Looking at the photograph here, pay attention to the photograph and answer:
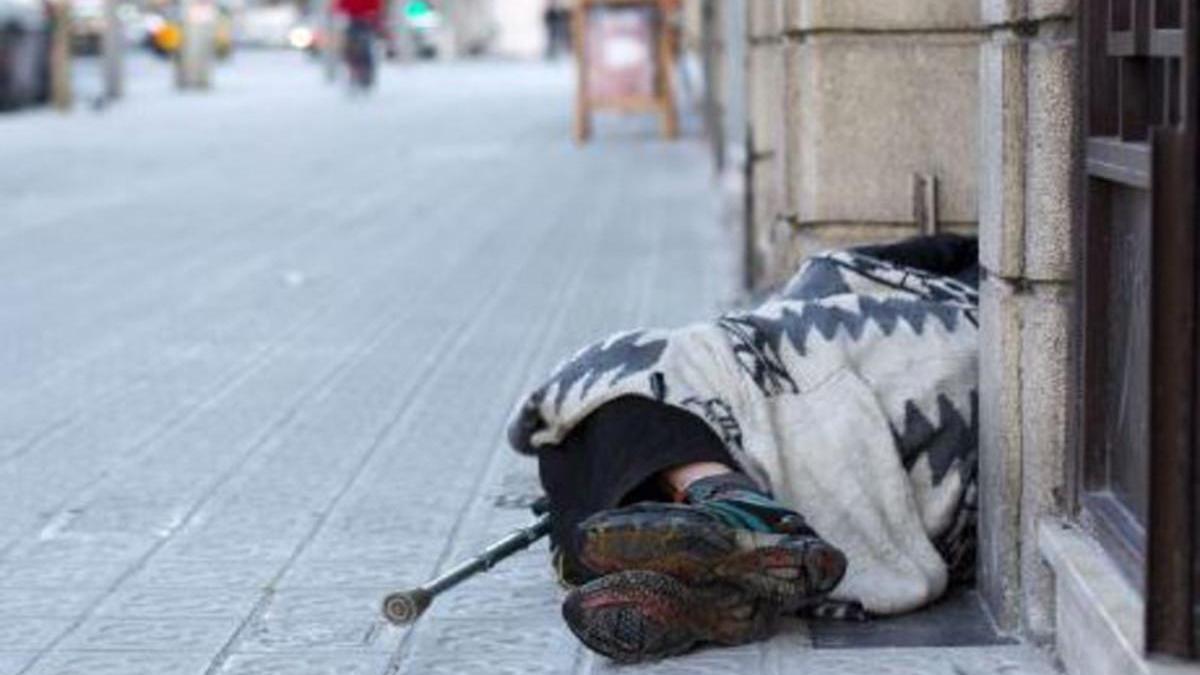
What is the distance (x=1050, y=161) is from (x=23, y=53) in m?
29.0

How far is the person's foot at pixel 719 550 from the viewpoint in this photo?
5062 mm

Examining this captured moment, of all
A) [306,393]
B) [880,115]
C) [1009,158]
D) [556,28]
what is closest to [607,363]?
[1009,158]

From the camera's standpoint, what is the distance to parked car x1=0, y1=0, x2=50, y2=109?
103ft

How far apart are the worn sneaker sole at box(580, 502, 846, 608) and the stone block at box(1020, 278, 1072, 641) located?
→ 15.1 inches

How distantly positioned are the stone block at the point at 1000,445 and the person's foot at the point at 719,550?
1.20 feet

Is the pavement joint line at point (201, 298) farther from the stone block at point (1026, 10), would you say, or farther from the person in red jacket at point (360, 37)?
the person in red jacket at point (360, 37)

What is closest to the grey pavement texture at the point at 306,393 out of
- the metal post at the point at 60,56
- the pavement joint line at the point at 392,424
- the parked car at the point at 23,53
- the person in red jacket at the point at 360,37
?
the pavement joint line at the point at 392,424

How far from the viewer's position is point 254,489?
24.1 ft

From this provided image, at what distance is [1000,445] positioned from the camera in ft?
17.5

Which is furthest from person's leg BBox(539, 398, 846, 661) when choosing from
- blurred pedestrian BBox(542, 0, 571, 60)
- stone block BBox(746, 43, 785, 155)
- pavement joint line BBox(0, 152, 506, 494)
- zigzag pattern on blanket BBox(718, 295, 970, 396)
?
blurred pedestrian BBox(542, 0, 571, 60)

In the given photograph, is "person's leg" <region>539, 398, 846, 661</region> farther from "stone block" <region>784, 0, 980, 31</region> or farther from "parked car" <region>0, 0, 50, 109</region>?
"parked car" <region>0, 0, 50, 109</region>

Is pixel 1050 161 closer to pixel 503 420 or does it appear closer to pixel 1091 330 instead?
pixel 1091 330

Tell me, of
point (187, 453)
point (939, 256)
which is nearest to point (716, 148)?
point (187, 453)

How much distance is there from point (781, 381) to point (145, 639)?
1.40 m
